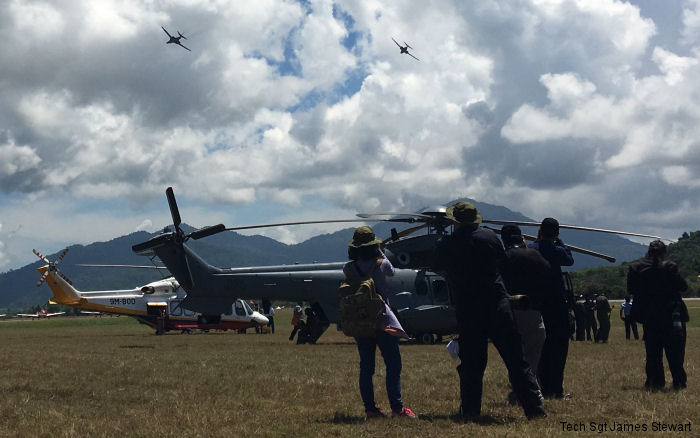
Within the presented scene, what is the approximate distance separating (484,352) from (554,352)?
1.75 meters

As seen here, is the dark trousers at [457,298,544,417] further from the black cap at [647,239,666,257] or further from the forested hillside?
the forested hillside

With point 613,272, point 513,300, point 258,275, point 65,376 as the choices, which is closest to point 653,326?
point 513,300

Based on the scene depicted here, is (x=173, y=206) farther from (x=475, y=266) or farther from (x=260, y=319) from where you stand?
(x=475, y=266)

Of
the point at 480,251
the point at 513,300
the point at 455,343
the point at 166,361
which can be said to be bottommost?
the point at 166,361

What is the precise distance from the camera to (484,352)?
22.9 ft

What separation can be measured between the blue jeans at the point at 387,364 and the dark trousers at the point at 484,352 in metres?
0.66

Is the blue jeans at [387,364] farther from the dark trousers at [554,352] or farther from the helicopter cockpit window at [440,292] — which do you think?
the helicopter cockpit window at [440,292]

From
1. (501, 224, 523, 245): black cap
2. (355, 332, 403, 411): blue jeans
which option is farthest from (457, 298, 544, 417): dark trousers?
(501, 224, 523, 245): black cap

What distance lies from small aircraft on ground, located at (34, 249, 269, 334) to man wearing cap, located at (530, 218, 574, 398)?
29317 mm

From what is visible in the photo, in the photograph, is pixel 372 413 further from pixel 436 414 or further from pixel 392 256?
pixel 392 256

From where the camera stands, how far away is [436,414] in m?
7.30

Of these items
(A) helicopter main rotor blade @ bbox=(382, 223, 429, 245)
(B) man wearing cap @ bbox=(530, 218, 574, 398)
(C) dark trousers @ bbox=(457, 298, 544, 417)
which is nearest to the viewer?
(C) dark trousers @ bbox=(457, 298, 544, 417)

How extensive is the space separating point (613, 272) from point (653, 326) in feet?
530

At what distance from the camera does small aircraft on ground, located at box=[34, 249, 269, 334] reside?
37.0 metres
